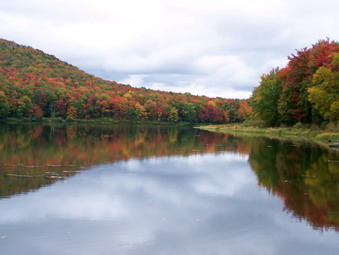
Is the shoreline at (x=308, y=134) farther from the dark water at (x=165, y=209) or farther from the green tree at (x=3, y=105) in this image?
the green tree at (x=3, y=105)

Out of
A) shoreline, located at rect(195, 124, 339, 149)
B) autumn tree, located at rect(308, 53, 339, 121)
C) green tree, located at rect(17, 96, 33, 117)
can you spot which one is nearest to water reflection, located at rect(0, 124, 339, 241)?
shoreline, located at rect(195, 124, 339, 149)

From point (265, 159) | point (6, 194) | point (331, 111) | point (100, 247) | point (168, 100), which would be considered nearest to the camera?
point (100, 247)

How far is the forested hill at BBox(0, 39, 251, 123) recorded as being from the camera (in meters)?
116

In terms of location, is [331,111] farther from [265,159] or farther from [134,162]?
[134,162]

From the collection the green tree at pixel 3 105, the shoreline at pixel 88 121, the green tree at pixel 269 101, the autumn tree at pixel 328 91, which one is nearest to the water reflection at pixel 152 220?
the autumn tree at pixel 328 91

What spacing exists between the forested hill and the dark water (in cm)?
8680

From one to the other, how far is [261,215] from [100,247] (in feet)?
16.5

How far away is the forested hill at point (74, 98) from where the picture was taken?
11638 cm

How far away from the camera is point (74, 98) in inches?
4879

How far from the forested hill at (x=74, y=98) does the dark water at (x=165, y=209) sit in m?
86.8

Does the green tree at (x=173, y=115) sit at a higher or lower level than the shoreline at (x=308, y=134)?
higher

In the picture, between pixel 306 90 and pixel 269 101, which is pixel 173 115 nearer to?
pixel 269 101

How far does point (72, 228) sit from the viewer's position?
10008mm

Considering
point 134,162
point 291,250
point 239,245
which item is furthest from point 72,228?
point 134,162
